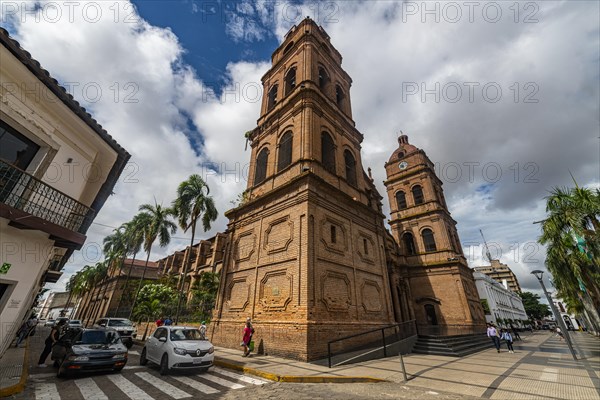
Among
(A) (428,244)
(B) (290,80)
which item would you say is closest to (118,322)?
(B) (290,80)

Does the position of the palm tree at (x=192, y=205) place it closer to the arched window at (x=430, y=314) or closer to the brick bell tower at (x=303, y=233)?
the brick bell tower at (x=303, y=233)

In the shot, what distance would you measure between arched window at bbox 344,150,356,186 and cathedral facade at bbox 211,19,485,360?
91mm

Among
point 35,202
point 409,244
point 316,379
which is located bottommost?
point 316,379

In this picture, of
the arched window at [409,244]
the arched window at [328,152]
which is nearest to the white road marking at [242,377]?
the arched window at [328,152]

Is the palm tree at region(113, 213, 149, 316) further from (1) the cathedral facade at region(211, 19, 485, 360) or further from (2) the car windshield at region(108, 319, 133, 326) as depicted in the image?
(1) the cathedral facade at region(211, 19, 485, 360)

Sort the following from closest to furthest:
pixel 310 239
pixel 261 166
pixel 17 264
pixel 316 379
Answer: pixel 17 264, pixel 316 379, pixel 310 239, pixel 261 166

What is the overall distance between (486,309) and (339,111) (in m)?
36.1

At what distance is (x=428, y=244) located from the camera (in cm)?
2664

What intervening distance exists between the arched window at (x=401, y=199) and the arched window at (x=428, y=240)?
12.8 ft

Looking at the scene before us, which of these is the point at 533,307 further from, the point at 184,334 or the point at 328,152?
the point at 184,334

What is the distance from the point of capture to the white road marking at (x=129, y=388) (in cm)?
567

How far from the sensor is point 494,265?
89.8m

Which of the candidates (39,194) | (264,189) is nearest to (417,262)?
(264,189)

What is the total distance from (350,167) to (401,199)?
15.7 meters
